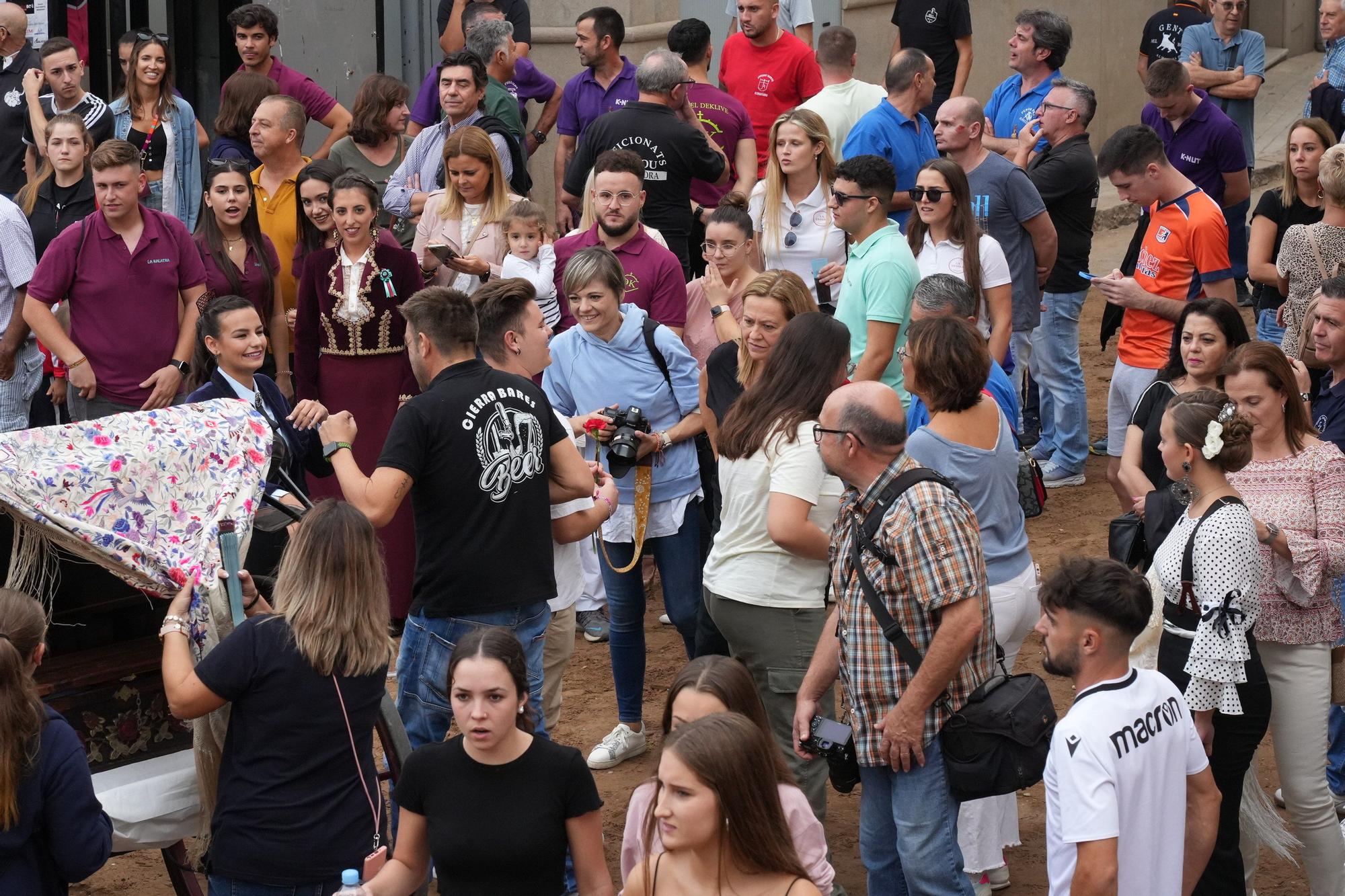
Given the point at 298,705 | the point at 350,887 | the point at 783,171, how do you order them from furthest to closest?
the point at 783,171, the point at 298,705, the point at 350,887

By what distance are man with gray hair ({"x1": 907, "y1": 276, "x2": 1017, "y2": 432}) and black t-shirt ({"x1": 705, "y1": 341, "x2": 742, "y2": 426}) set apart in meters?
0.67

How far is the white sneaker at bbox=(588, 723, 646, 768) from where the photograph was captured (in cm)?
606

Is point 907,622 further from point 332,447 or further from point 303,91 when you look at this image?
point 303,91

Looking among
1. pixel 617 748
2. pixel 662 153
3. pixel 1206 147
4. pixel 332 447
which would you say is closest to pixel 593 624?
pixel 617 748

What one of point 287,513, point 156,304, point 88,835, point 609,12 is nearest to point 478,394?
point 287,513

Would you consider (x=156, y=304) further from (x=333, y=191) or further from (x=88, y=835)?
(x=88, y=835)

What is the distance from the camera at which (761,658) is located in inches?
194

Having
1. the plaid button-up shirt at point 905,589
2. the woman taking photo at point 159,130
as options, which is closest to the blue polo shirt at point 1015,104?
the woman taking photo at point 159,130

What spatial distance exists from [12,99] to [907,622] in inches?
285

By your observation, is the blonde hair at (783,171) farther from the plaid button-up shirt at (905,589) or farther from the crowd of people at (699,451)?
the plaid button-up shirt at (905,589)

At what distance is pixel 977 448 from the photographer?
15.3ft

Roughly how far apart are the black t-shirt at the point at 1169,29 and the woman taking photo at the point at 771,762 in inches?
394

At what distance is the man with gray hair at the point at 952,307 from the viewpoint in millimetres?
5586

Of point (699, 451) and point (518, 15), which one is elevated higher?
point (518, 15)
